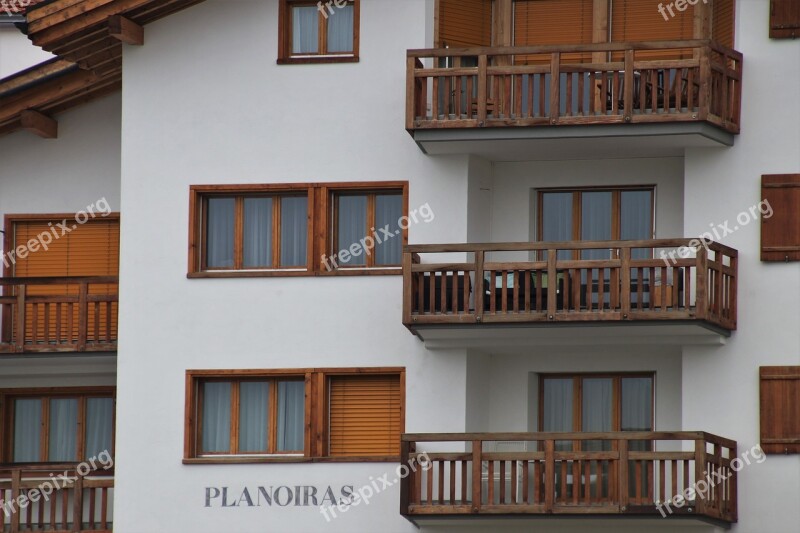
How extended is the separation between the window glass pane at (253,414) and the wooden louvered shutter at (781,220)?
838 cm

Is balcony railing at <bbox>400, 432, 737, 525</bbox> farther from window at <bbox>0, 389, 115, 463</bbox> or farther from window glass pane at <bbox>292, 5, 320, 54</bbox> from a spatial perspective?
window glass pane at <bbox>292, 5, 320, 54</bbox>

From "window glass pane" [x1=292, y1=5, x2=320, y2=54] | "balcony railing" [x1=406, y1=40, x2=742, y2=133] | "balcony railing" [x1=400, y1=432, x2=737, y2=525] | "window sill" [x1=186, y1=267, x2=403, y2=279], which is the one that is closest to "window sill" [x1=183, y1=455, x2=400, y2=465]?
"balcony railing" [x1=400, y1=432, x2=737, y2=525]

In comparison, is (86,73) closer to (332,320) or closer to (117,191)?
(117,191)

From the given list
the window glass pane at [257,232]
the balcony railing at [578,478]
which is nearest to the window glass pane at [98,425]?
the window glass pane at [257,232]

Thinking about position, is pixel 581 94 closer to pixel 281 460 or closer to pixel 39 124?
pixel 281 460

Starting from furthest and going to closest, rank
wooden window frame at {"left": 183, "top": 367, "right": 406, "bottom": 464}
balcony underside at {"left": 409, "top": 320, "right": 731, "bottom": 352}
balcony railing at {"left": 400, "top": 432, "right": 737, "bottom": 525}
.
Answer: wooden window frame at {"left": 183, "top": 367, "right": 406, "bottom": 464} → balcony underside at {"left": 409, "top": 320, "right": 731, "bottom": 352} → balcony railing at {"left": 400, "top": 432, "right": 737, "bottom": 525}

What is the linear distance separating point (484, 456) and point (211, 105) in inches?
301

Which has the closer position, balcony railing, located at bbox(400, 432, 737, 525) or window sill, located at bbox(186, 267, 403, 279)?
balcony railing, located at bbox(400, 432, 737, 525)

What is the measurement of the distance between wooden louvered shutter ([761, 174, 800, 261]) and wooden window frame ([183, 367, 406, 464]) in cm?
616

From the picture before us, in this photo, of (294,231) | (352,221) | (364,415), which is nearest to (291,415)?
(364,415)

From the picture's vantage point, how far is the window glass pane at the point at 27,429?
1496 inches

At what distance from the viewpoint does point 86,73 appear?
123ft

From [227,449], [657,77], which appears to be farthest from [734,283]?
[227,449]

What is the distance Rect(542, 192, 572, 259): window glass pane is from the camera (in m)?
36.1
